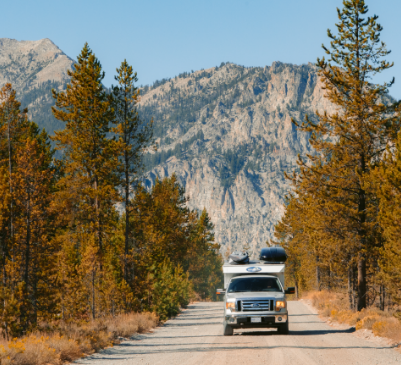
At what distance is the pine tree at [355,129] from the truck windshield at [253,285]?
6.19 m

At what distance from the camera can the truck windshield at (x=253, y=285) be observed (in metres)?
17.0

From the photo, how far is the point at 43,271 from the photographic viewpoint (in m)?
20.2

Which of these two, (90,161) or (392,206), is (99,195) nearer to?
(90,161)

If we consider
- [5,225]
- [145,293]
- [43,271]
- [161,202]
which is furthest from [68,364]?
[161,202]

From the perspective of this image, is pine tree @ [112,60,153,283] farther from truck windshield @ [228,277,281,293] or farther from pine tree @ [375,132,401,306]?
pine tree @ [375,132,401,306]

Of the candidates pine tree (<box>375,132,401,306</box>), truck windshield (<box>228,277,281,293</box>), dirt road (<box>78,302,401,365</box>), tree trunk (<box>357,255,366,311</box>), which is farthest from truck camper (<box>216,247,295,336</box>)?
tree trunk (<box>357,255,366,311</box>)

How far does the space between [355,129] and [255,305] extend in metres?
10.6

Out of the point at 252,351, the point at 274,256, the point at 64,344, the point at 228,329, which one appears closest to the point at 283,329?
the point at 228,329

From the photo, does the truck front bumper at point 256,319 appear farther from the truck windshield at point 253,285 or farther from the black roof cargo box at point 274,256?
the black roof cargo box at point 274,256

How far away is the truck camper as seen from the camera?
15852mm

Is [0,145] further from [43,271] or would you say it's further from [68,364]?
[68,364]

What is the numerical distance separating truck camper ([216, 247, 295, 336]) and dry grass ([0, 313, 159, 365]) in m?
4.04

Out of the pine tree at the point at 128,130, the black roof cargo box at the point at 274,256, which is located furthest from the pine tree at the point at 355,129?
the pine tree at the point at 128,130

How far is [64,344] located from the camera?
1237 cm
